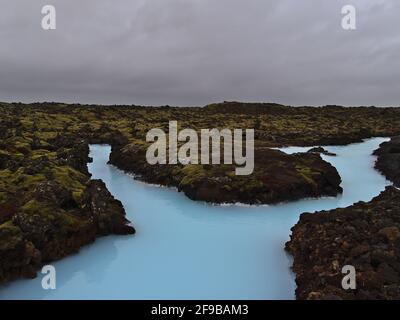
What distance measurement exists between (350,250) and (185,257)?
651cm

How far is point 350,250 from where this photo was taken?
14445mm

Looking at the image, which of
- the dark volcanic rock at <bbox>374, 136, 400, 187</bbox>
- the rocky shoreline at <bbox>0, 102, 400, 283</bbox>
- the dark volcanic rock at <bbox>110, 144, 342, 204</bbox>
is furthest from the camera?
the dark volcanic rock at <bbox>374, 136, 400, 187</bbox>

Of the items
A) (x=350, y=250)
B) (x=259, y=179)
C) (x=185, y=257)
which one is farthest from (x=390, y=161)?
(x=185, y=257)

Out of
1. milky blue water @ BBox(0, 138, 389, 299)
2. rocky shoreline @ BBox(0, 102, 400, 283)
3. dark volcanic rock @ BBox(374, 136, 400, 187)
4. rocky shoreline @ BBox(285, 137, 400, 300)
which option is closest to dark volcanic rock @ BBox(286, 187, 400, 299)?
rocky shoreline @ BBox(285, 137, 400, 300)

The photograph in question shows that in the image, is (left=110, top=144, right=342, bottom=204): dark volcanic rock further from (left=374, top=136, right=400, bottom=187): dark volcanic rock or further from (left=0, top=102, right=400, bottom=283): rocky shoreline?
(left=374, top=136, right=400, bottom=187): dark volcanic rock

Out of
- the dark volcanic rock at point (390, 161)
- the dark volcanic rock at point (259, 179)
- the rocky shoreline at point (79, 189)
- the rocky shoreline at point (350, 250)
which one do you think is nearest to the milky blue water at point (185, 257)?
the rocky shoreline at point (79, 189)

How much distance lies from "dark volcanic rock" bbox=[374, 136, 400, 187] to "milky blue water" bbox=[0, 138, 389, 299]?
1027 centimetres

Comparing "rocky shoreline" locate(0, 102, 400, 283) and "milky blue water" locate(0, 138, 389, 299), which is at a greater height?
"rocky shoreline" locate(0, 102, 400, 283)

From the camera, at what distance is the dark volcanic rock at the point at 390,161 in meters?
35.8

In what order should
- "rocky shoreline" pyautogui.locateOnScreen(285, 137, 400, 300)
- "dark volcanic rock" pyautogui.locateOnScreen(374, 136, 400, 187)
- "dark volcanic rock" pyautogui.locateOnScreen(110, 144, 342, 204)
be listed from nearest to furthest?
"rocky shoreline" pyautogui.locateOnScreen(285, 137, 400, 300)
"dark volcanic rock" pyautogui.locateOnScreen(110, 144, 342, 204)
"dark volcanic rock" pyautogui.locateOnScreen(374, 136, 400, 187)

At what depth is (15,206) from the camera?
1914 cm

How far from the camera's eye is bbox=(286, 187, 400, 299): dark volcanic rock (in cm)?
1224

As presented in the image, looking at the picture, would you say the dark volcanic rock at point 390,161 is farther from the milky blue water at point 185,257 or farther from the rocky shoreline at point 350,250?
the rocky shoreline at point 350,250

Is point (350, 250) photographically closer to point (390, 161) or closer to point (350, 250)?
point (350, 250)
